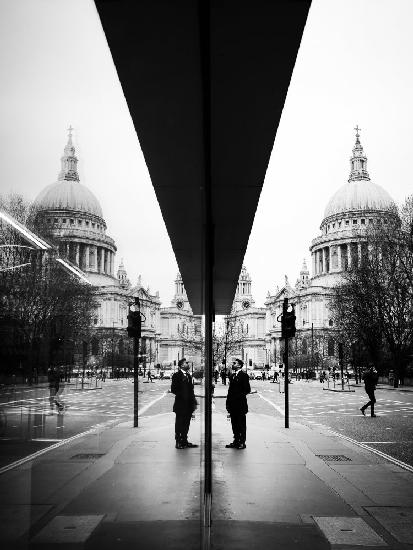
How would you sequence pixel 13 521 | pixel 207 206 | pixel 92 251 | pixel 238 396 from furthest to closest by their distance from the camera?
1. pixel 238 396
2. pixel 207 206
3. pixel 92 251
4. pixel 13 521

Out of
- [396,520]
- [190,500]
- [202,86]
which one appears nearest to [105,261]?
[202,86]

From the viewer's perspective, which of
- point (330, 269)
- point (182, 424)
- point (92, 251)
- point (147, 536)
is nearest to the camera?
point (92, 251)

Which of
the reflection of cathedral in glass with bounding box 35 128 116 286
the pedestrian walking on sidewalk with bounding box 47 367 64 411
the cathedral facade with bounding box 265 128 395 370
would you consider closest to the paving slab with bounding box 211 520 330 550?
the pedestrian walking on sidewalk with bounding box 47 367 64 411

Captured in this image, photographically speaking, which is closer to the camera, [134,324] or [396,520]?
[396,520]

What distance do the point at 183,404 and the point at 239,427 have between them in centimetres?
169

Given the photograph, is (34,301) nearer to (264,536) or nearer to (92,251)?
(92,251)

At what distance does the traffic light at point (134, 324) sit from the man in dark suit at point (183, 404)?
2157 millimetres

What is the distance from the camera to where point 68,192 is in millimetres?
4215

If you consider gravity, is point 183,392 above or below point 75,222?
below

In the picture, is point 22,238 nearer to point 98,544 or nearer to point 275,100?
point 275,100

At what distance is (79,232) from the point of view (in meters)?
4.45

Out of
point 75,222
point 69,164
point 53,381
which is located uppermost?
point 69,164

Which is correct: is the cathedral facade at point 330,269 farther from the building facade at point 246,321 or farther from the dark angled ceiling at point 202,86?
the dark angled ceiling at point 202,86

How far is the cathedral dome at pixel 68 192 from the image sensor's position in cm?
394
